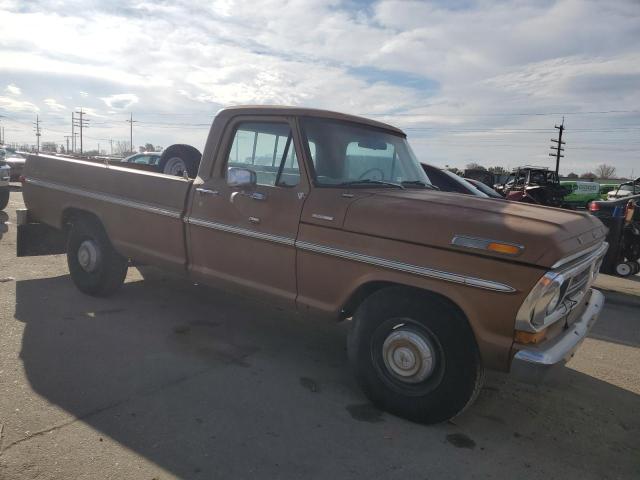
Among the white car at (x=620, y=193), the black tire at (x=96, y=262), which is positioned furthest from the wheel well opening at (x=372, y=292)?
the white car at (x=620, y=193)

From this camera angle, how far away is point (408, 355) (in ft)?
10.6

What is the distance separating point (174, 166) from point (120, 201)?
93 centimetres

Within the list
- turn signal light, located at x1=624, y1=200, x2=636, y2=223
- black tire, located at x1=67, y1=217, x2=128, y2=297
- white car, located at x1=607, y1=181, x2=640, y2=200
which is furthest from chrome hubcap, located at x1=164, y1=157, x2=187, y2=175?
white car, located at x1=607, y1=181, x2=640, y2=200

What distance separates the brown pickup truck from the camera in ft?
9.48

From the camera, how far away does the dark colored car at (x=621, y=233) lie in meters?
8.27

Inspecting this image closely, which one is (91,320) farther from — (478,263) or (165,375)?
(478,263)

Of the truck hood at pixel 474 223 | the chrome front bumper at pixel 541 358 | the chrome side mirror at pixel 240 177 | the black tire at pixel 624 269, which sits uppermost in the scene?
the chrome side mirror at pixel 240 177

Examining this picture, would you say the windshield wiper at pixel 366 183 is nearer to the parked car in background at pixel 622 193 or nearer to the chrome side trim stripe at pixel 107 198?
the chrome side trim stripe at pixel 107 198

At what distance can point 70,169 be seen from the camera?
5555 mm

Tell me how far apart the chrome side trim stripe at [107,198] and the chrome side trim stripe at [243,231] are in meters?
0.27

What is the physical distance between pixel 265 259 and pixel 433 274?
1.41 metres

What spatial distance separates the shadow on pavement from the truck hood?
3.21 ft

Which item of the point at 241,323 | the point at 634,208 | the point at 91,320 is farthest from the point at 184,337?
the point at 634,208

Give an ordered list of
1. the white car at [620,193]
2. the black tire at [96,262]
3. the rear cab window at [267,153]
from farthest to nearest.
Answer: the white car at [620,193]
the black tire at [96,262]
the rear cab window at [267,153]
